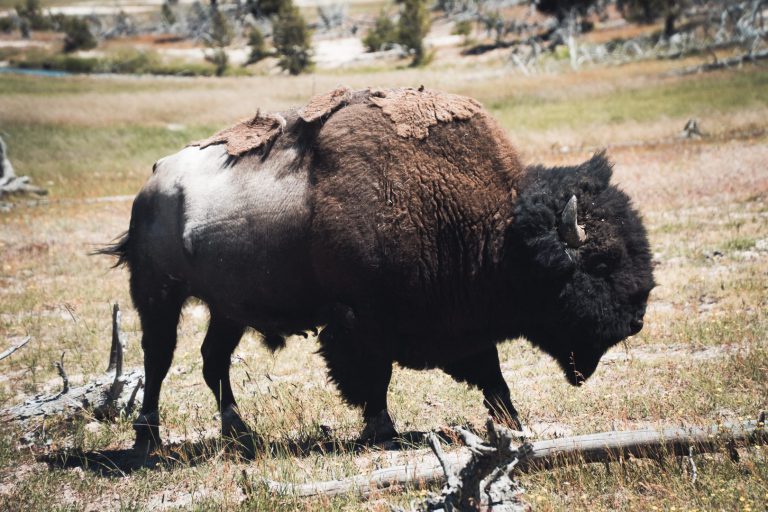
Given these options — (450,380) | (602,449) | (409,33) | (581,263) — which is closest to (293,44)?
(409,33)

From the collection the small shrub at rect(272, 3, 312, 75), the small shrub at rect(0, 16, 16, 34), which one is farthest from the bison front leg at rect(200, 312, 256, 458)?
the small shrub at rect(0, 16, 16, 34)

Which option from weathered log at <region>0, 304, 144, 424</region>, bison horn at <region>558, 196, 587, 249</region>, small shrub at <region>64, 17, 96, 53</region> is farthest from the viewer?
small shrub at <region>64, 17, 96, 53</region>

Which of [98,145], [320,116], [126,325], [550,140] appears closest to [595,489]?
[320,116]

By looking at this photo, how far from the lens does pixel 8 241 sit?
16250mm

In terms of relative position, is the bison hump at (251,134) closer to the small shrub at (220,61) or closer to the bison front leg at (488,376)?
the bison front leg at (488,376)

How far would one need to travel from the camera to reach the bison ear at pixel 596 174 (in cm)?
554

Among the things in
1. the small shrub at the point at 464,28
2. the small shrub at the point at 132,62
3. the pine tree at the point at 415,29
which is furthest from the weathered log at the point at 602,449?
the small shrub at the point at 464,28

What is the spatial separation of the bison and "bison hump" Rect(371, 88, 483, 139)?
1 centimetres

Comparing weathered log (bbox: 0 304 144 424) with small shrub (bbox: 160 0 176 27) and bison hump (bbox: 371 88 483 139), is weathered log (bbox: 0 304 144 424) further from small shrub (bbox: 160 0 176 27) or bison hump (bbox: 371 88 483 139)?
small shrub (bbox: 160 0 176 27)

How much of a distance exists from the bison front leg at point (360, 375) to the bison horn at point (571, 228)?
5.27ft

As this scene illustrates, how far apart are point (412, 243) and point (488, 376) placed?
133 cm

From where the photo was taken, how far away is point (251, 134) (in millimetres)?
6246

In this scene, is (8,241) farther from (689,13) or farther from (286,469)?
(689,13)

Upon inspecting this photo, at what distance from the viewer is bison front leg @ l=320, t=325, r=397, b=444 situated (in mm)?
5586
